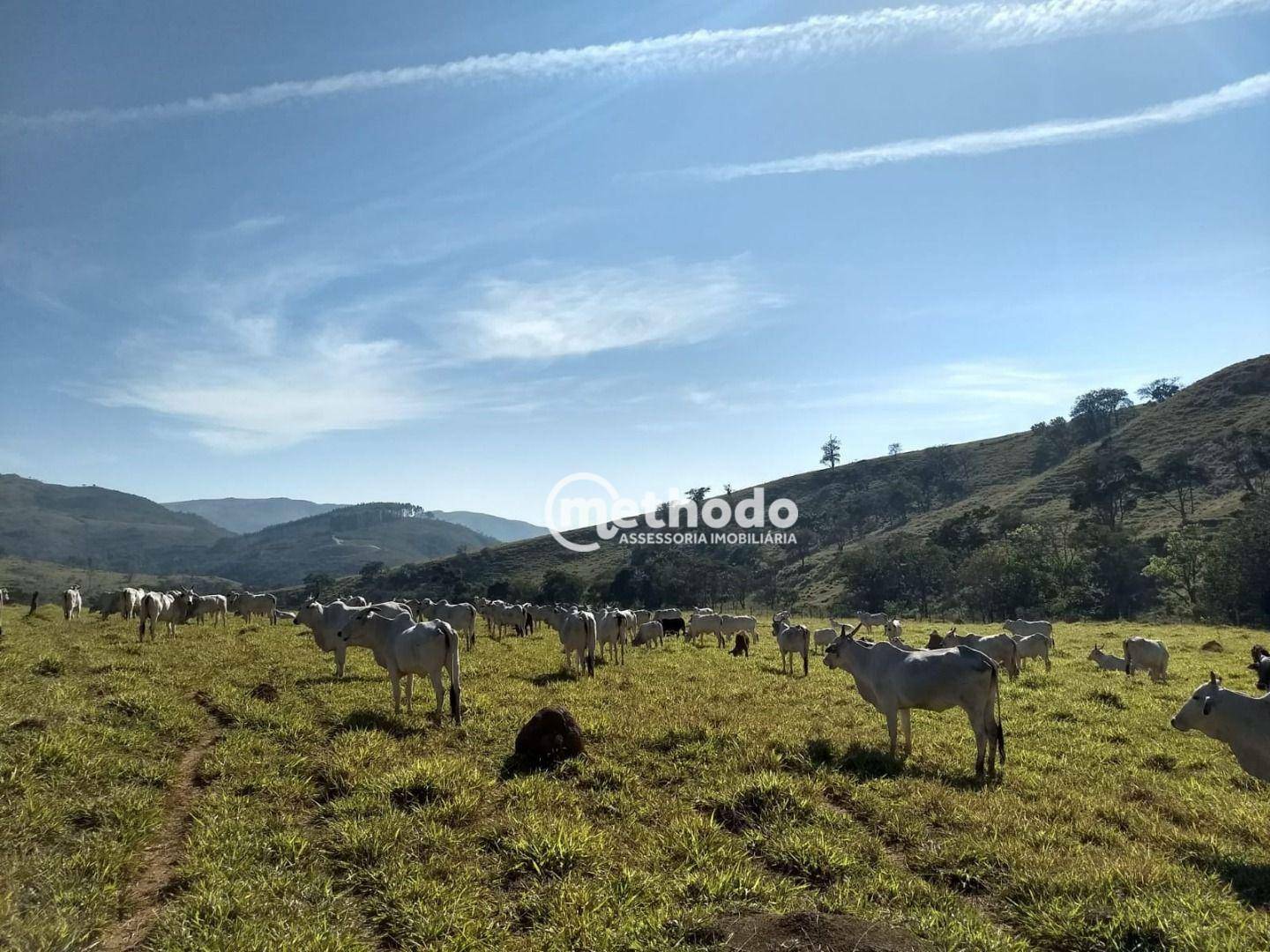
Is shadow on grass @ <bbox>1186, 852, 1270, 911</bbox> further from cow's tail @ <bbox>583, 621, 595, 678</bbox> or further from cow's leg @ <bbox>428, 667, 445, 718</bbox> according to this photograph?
cow's tail @ <bbox>583, 621, 595, 678</bbox>

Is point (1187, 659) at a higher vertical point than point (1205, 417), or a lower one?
lower

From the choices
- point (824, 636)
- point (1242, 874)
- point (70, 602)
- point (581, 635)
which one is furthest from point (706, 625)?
point (70, 602)

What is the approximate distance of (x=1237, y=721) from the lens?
9578mm

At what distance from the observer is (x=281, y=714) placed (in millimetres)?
13477

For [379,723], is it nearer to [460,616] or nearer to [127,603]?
[460,616]

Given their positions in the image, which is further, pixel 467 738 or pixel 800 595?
pixel 800 595

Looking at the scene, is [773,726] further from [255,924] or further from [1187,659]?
[1187,659]

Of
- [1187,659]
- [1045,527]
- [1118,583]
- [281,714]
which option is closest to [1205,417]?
[1045,527]

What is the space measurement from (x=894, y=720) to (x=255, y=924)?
34.4 ft

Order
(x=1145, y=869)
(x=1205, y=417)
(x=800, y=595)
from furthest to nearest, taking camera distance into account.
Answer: (x=1205, y=417)
(x=800, y=595)
(x=1145, y=869)

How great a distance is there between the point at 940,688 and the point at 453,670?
371 inches

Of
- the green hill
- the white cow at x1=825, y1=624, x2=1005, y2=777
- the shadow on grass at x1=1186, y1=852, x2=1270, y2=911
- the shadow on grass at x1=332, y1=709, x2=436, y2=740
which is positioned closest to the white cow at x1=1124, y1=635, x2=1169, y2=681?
the white cow at x1=825, y1=624, x2=1005, y2=777

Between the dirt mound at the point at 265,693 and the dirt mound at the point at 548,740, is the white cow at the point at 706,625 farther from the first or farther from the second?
the dirt mound at the point at 548,740

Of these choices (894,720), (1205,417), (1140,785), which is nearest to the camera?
(1140,785)
